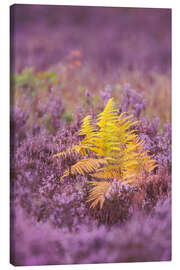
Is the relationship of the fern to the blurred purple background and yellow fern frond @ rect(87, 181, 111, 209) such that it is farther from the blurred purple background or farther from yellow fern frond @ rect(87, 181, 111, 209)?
the blurred purple background

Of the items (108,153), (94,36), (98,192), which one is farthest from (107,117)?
(94,36)

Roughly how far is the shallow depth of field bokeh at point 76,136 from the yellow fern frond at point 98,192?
0.05 m

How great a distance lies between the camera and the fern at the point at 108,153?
3.12 meters

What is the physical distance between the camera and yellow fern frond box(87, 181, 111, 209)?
3.02 meters

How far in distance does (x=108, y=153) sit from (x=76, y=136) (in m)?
0.32

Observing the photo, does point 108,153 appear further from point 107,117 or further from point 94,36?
point 94,36

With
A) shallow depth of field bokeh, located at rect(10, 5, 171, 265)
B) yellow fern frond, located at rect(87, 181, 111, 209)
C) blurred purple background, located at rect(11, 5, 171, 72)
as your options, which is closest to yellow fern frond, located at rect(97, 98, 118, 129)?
shallow depth of field bokeh, located at rect(10, 5, 171, 265)

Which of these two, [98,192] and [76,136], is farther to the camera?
[76,136]

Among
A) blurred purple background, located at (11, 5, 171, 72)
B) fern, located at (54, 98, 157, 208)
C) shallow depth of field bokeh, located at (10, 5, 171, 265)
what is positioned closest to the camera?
shallow depth of field bokeh, located at (10, 5, 171, 265)

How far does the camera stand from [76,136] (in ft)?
10.5

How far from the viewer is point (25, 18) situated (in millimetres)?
3549

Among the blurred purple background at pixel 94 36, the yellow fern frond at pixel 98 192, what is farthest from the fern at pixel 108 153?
the blurred purple background at pixel 94 36

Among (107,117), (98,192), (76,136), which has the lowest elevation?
(98,192)

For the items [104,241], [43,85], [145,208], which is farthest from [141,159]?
[43,85]
